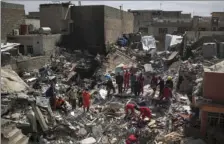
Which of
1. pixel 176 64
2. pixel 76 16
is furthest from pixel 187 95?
pixel 76 16

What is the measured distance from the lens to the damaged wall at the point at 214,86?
8.90m

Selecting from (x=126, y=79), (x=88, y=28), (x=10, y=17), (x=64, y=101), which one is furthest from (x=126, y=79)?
(x=10, y=17)

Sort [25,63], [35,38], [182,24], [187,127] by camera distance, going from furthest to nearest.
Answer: [182,24] → [35,38] → [25,63] → [187,127]

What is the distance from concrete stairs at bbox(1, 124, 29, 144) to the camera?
8.42m

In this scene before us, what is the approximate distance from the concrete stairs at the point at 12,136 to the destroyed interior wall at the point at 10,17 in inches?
381

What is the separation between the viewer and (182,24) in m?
36.6

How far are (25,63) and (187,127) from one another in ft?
Result: 30.6

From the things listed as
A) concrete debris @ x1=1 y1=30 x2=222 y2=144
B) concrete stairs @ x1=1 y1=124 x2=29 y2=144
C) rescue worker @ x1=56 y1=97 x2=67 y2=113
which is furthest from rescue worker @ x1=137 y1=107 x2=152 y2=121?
concrete stairs @ x1=1 y1=124 x2=29 y2=144

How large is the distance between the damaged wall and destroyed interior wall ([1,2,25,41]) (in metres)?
12.8

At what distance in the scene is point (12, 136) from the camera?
28.3ft

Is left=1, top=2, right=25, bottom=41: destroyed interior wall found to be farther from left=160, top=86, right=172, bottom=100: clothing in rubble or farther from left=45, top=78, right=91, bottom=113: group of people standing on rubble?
left=160, top=86, right=172, bottom=100: clothing in rubble

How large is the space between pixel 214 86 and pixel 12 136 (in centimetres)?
640

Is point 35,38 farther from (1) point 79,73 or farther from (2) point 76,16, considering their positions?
(2) point 76,16

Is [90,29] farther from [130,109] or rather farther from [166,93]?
[130,109]
